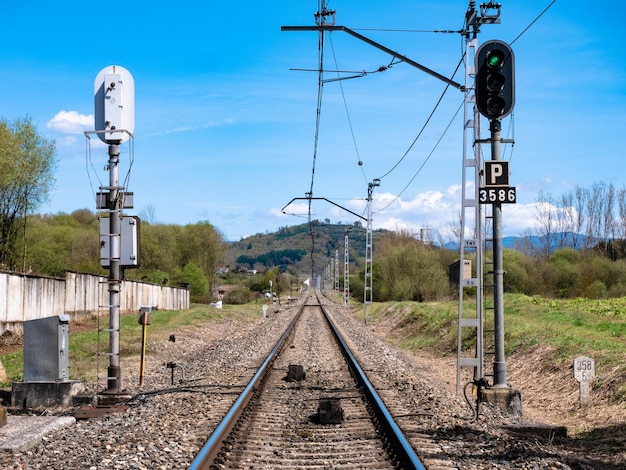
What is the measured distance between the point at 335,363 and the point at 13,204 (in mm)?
29258

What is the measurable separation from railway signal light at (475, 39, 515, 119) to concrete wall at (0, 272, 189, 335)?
11.1 metres

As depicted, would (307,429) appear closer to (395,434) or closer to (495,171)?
(395,434)

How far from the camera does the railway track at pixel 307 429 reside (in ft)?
24.0

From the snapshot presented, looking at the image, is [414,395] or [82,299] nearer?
[414,395]

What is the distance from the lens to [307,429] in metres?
9.02

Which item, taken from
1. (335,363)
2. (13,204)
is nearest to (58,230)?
(13,204)

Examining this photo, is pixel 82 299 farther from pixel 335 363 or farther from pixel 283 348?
pixel 335 363

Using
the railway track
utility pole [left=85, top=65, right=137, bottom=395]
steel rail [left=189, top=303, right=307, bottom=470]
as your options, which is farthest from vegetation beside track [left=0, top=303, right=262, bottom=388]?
the railway track

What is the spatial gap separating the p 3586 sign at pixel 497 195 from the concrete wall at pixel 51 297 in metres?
10.7

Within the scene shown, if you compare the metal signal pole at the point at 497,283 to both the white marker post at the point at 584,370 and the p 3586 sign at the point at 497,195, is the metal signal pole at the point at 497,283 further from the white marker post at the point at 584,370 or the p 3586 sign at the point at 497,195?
the white marker post at the point at 584,370

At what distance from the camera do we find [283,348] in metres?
22.0

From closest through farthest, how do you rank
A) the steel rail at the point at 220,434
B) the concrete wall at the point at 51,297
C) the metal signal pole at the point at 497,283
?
the steel rail at the point at 220,434 → the metal signal pole at the point at 497,283 → the concrete wall at the point at 51,297

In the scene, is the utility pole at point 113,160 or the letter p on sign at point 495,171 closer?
the letter p on sign at point 495,171

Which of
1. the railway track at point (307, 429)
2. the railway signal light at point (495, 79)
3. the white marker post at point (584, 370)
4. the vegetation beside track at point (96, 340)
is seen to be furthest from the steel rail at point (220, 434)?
the railway signal light at point (495, 79)
